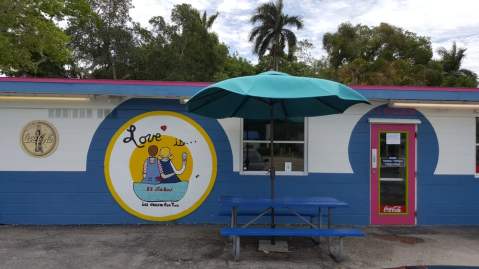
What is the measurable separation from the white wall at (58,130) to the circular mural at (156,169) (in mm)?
522

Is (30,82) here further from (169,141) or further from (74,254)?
(74,254)

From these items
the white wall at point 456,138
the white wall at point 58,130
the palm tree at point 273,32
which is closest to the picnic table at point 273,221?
the white wall at point 456,138

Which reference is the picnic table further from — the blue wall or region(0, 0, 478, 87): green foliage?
region(0, 0, 478, 87): green foliage

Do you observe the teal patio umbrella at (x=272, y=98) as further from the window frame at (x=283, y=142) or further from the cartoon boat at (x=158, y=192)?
the cartoon boat at (x=158, y=192)

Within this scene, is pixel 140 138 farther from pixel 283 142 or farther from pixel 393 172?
pixel 393 172

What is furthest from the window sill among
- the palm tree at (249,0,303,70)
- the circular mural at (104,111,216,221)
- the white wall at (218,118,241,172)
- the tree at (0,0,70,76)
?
the palm tree at (249,0,303,70)

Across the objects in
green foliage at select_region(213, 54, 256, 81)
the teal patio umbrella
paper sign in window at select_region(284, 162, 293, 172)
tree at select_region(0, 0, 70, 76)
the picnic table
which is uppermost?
green foliage at select_region(213, 54, 256, 81)

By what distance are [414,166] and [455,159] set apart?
2.77ft

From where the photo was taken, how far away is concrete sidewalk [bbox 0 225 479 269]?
5.88 meters

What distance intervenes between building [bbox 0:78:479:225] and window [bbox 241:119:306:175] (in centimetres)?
2

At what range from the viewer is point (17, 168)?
8047 millimetres

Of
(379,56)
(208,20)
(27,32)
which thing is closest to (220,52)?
(208,20)

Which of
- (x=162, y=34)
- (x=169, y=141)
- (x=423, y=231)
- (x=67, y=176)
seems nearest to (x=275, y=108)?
(x=169, y=141)

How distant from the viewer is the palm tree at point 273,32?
40.0 meters
